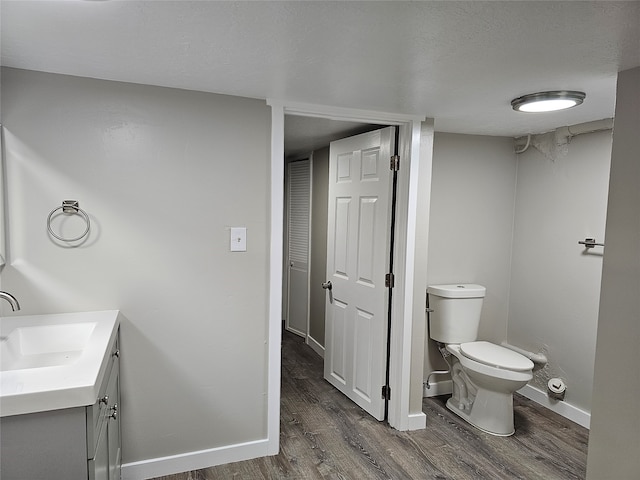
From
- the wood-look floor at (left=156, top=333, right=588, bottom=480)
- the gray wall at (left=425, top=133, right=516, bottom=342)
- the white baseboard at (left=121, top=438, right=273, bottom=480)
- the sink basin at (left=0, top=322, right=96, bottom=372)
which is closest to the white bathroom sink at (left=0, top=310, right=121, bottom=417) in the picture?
the sink basin at (left=0, top=322, right=96, bottom=372)

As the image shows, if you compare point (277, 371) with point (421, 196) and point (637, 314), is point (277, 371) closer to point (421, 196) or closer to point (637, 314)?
point (421, 196)

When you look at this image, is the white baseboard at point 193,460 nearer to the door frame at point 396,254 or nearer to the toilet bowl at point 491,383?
the door frame at point 396,254

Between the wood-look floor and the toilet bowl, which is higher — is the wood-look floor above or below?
below

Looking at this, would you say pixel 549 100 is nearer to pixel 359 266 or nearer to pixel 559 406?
pixel 359 266

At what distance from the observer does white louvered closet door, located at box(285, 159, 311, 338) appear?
182 inches

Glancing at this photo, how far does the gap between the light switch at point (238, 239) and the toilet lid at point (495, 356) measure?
1.70 metres

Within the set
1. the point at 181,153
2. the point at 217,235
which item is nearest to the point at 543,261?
the point at 217,235

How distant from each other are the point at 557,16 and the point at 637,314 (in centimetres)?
119

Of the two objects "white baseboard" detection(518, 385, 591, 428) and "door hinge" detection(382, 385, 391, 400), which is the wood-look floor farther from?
"door hinge" detection(382, 385, 391, 400)

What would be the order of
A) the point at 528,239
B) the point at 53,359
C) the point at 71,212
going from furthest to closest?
the point at 528,239, the point at 71,212, the point at 53,359

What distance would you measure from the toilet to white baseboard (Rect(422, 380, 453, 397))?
126mm

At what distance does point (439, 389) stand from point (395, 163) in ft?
6.05

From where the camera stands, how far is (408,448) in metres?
2.67

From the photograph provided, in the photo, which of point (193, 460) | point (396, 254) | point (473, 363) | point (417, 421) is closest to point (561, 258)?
point (473, 363)
